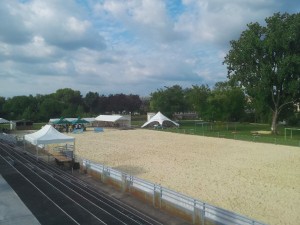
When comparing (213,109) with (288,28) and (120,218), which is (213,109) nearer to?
(288,28)

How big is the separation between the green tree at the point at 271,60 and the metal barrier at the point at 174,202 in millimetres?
33461

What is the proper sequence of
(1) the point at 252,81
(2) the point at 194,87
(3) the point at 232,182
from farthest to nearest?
(2) the point at 194,87 < (1) the point at 252,81 < (3) the point at 232,182

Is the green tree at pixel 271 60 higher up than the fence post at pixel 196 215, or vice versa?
the green tree at pixel 271 60

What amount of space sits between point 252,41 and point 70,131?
3102 centimetres

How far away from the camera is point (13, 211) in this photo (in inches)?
500

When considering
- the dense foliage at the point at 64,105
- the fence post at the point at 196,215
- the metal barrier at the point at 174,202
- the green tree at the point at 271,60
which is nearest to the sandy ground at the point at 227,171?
the metal barrier at the point at 174,202

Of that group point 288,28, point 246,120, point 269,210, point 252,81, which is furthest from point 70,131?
point 269,210

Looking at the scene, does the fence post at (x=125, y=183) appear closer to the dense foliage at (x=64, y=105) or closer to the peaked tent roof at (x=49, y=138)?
the peaked tent roof at (x=49, y=138)

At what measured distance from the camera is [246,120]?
264 ft

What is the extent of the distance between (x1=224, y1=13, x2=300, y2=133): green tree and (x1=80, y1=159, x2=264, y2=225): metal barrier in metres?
33.5

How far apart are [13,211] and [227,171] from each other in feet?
44.0

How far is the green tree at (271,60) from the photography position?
43719 millimetres

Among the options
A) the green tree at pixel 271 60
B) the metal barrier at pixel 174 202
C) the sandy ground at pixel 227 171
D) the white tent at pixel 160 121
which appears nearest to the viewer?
the metal barrier at pixel 174 202

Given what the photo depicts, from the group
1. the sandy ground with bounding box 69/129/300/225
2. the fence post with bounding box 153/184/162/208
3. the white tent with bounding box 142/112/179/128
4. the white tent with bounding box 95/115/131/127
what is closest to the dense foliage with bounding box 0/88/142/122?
the white tent with bounding box 95/115/131/127
